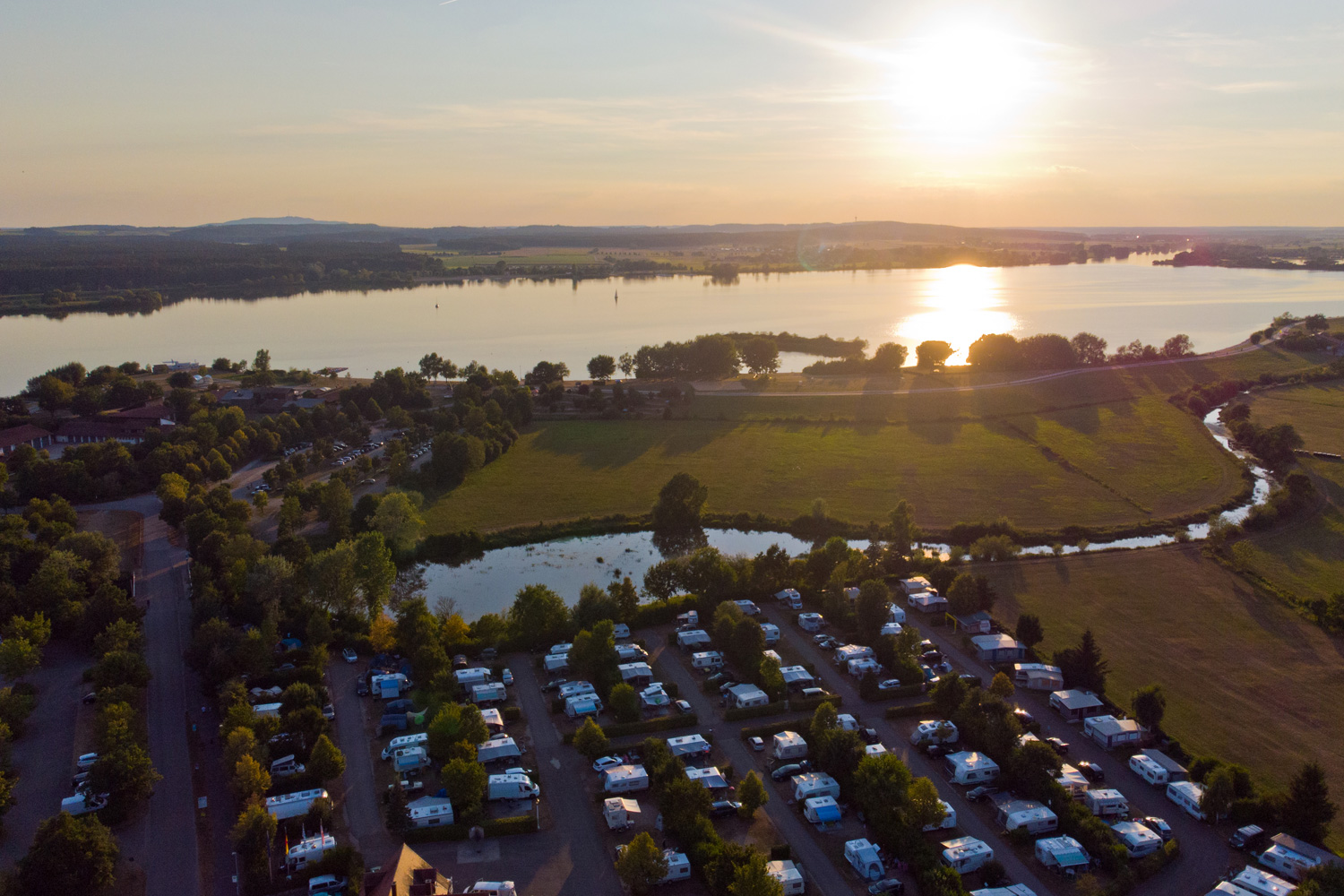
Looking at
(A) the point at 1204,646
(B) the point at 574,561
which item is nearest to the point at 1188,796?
(A) the point at 1204,646

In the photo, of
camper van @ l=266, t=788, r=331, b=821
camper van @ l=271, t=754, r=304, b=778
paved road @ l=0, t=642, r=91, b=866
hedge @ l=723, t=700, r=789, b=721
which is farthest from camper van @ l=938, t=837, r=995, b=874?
paved road @ l=0, t=642, r=91, b=866

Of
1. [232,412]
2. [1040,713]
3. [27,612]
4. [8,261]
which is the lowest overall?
[1040,713]

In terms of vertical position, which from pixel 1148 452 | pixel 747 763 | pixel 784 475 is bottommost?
pixel 747 763

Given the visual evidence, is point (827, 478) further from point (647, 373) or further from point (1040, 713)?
point (647, 373)

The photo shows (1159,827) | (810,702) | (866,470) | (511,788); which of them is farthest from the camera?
(866,470)

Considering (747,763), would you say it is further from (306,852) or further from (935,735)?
(306,852)

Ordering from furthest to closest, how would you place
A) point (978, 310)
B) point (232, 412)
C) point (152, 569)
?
point (978, 310)
point (232, 412)
point (152, 569)

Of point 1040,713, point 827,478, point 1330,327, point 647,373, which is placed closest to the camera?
point 1040,713

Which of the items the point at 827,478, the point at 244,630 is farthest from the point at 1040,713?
the point at 244,630

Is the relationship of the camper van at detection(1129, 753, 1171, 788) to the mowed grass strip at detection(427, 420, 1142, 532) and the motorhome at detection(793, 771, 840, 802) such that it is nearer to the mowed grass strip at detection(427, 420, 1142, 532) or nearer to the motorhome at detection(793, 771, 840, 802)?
the motorhome at detection(793, 771, 840, 802)
